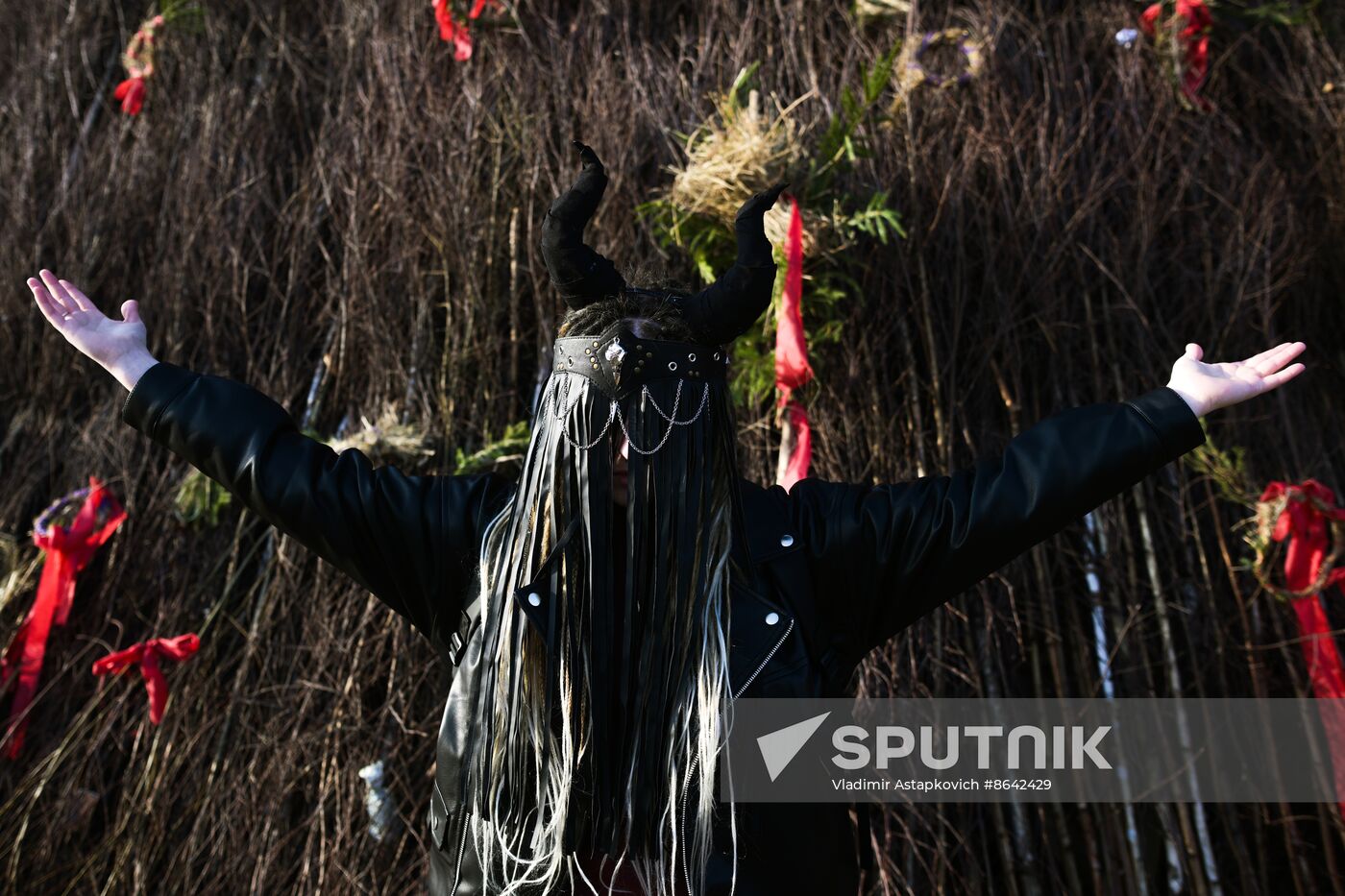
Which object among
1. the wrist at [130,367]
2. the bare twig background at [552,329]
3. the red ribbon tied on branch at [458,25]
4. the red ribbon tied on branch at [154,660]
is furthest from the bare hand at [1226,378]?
the red ribbon tied on branch at [458,25]

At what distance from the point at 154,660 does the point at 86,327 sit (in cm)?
161

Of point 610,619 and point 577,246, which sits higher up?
point 577,246

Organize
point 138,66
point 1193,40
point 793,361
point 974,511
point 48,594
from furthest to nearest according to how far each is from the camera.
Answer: point 138,66 < point 1193,40 < point 48,594 < point 793,361 < point 974,511

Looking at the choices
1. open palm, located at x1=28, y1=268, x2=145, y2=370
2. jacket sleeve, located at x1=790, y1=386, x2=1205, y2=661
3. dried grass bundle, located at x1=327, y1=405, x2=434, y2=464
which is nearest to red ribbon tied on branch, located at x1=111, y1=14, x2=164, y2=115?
dried grass bundle, located at x1=327, y1=405, x2=434, y2=464

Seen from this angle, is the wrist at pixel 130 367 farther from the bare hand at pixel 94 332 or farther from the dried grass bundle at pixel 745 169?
the dried grass bundle at pixel 745 169

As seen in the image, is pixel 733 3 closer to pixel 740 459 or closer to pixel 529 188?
pixel 529 188

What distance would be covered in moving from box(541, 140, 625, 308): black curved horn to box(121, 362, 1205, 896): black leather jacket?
413 millimetres

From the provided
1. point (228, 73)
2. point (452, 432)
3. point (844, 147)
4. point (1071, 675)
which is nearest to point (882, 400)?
point (844, 147)

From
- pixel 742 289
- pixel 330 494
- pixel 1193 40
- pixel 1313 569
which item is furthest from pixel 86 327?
pixel 1193 40

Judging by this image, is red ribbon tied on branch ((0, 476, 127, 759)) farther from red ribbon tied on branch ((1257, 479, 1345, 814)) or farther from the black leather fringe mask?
red ribbon tied on branch ((1257, 479, 1345, 814))

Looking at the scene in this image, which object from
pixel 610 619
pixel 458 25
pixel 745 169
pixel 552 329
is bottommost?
pixel 610 619

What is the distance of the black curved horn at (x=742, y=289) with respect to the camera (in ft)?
5.29

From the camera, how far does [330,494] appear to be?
164 centimetres

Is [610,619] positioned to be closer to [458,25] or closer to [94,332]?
[94,332]
